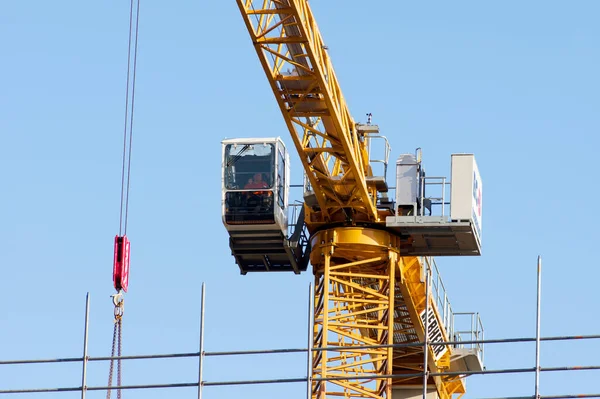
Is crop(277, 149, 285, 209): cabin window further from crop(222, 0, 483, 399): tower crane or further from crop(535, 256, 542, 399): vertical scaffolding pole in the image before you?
crop(535, 256, 542, 399): vertical scaffolding pole

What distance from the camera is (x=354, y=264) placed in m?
54.8

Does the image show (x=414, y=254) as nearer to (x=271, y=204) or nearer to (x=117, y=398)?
(x=271, y=204)

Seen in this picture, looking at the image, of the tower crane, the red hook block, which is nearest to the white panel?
the tower crane

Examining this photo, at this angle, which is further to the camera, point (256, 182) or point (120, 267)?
point (256, 182)

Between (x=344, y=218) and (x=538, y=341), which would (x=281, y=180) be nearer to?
(x=344, y=218)

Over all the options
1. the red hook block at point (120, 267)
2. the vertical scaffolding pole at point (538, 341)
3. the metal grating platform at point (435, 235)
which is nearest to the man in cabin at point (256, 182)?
the metal grating platform at point (435, 235)

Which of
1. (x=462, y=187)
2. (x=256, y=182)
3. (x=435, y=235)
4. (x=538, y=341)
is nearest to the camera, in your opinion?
(x=538, y=341)

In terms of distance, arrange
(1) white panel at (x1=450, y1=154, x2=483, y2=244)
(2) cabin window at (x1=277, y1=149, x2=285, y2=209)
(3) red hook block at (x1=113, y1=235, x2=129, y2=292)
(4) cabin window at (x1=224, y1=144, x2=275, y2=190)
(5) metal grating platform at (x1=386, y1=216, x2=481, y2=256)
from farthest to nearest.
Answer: (2) cabin window at (x1=277, y1=149, x2=285, y2=209) < (4) cabin window at (x1=224, y1=144, x2=275, y2=190) < (5) metal grating platform at (x1=386, y1=216, x2=481, y2=256) < (1) white panel at (x1=450, y1=154, x2=483, y2=244) < (3) red hook block at (x1=113, y1=235, x2=129, y2=292)

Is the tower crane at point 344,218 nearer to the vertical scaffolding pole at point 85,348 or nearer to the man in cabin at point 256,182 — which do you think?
the man in cabin at point 256,182

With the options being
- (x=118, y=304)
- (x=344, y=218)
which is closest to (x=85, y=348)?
(x=118, y=304)

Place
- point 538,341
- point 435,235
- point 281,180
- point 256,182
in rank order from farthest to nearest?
point 281,180 < point 256,182 < point 435,235 < point 538,341

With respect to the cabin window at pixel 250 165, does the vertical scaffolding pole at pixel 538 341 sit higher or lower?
lower

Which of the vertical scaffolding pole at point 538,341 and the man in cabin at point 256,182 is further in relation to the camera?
the man in cabin at point 256,182

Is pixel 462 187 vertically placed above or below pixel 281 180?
below
